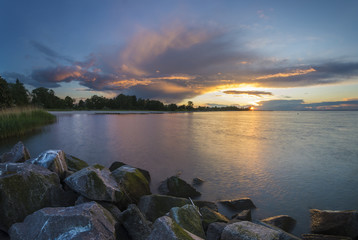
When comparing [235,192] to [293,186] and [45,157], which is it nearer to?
[293,186]

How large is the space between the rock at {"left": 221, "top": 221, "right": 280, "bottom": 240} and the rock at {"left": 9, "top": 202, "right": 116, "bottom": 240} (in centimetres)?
222

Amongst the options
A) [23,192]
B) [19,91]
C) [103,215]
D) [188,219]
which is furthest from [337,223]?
[19,91]

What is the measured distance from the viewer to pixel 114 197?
16.6 feet

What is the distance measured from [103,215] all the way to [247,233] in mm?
2748

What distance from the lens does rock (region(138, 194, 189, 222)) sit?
5.57 m

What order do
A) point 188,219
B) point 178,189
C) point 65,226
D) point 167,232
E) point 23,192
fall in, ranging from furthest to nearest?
point 178,189, point 188,219, point 23,192, point 65,226, point 167,232

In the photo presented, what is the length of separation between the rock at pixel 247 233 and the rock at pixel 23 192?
401 centimetres

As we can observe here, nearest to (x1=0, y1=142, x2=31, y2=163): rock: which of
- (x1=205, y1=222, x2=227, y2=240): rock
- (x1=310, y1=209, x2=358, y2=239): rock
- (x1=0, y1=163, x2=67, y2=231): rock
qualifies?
(x1=0, y1=163, x2=67, y2=231): rock

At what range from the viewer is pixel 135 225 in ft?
13.3

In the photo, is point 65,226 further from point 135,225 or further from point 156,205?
point 156,205

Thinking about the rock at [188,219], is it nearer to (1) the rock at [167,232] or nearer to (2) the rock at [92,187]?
(1) the rock at [167,232]

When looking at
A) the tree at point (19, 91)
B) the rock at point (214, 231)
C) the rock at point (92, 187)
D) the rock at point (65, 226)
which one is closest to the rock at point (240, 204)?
the rock at point (214, 231)

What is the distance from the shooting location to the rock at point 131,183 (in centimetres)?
621

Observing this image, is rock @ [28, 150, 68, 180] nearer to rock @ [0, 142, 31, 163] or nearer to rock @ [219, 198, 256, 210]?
rock @ [0, 142, 31, 163]
